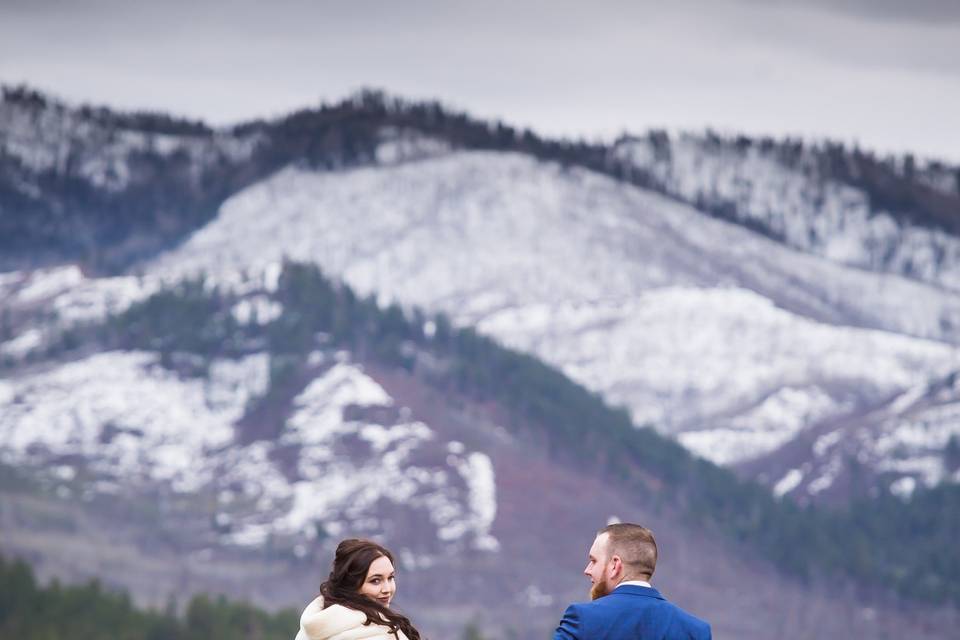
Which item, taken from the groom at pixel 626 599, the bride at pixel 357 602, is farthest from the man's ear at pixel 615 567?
the bride at pixel 357 602

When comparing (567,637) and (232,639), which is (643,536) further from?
(232,639)

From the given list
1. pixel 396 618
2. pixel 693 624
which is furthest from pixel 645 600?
pixel 396 618

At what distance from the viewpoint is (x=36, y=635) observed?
192625 mm

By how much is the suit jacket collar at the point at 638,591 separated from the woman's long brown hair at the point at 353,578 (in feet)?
4.21

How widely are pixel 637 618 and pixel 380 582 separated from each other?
4.74ft

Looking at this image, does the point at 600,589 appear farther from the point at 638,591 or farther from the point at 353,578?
the point at 353,578

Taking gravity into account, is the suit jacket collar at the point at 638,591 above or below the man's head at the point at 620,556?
below

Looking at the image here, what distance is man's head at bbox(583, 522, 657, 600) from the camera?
1131 centimetres

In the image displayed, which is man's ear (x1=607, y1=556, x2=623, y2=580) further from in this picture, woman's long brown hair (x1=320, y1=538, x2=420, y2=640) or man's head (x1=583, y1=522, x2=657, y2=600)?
woman's long brown hair (x1=320, y1=538, x2=420, y2=640)

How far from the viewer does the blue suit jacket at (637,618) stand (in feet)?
Answer: 37.6

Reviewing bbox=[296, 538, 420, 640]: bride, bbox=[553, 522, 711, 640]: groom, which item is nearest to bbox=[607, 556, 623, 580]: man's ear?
bbox=[553, 522, 711, 640]: groom

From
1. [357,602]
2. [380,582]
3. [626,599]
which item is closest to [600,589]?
[626,599]

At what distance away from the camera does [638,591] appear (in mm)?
11523

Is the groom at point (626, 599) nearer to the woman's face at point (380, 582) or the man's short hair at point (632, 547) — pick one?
the man's short hair at point (632, 547)
